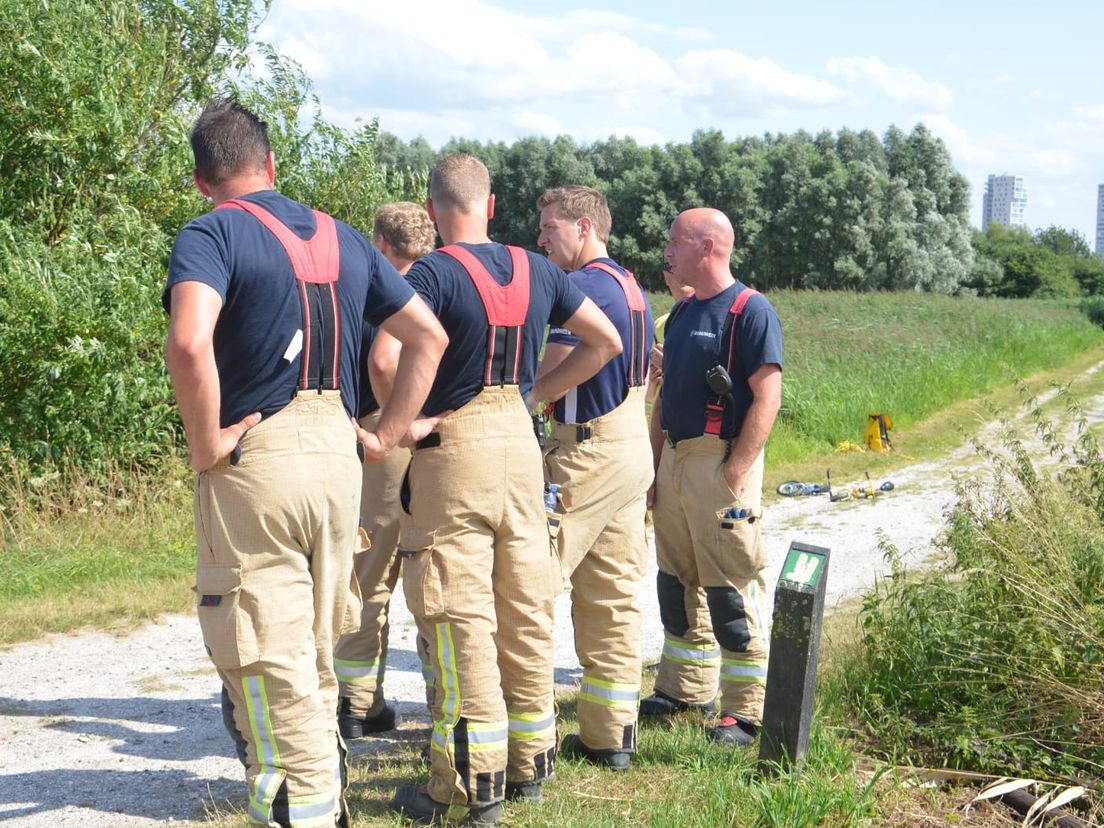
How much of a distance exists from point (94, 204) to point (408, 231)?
17.6 feet

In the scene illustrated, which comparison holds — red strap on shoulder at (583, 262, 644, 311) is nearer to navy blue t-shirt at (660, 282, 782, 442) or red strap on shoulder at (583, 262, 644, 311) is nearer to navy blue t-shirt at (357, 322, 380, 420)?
navy blue t-shirt at (660, 282, 782, 442)

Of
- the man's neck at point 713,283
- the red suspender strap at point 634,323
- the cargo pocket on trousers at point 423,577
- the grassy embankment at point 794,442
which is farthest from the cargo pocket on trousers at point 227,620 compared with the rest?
the grassy embankment at point 794,442

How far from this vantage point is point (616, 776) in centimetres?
457

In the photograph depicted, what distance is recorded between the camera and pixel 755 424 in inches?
193

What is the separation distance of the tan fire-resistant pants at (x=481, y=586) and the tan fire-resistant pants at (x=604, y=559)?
0.50 meters

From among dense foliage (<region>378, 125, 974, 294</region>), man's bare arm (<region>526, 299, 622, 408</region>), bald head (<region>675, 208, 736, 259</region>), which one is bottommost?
man's bare arm (<region>526, 299, 622, 408</region>)

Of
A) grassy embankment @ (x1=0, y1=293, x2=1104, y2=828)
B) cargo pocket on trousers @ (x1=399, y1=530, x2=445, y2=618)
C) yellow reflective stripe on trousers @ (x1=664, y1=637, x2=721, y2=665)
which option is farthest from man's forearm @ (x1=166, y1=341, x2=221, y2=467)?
yellow reflective stripe on trousers @ (x1=664, y1=637, x2=721, y2=665)

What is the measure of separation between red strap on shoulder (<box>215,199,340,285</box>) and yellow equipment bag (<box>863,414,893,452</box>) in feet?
37.9

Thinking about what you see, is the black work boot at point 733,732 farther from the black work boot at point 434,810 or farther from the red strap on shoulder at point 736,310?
the red strap on shoulder at point 736,310

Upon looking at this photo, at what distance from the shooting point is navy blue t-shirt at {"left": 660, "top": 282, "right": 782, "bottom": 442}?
497cm

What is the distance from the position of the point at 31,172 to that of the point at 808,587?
763 centimetres

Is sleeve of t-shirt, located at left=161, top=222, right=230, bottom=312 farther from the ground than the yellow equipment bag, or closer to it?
farther from the ground

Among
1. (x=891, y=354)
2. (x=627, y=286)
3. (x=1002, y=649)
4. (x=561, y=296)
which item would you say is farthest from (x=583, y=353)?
(x=891, y=354)

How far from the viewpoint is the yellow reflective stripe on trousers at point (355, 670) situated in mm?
5070
